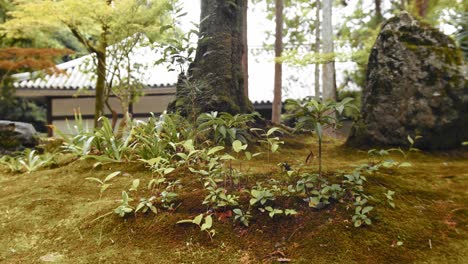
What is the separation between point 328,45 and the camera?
9.20 metres

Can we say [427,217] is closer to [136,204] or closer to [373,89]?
[136,204]

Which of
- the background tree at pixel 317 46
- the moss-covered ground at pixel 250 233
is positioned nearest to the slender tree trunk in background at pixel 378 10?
the background tree at pixel 317 46

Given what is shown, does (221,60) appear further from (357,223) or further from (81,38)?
(81,38)

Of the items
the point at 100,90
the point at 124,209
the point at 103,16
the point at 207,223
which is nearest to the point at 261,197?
the point at 207,223

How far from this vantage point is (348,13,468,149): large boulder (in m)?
3.71

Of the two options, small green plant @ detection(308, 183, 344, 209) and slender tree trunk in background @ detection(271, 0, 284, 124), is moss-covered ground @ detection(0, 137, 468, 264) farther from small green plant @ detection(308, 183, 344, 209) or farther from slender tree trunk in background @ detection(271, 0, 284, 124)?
slender tree trunk in background @ detection(271, 0, 284, 124)

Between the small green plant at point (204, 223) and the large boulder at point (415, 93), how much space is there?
2651 mm

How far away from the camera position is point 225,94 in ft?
12.4

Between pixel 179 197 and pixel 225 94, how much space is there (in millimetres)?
1828

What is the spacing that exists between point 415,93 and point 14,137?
275 inches

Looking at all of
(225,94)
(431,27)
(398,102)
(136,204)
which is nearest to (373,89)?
(398,102)

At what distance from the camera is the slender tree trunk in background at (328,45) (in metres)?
9.23

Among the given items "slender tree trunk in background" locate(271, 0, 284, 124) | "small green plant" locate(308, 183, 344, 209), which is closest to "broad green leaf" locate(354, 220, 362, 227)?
"small green plant" locate(308, 183, 344, 209)

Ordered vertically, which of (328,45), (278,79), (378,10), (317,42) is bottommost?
(278,79)
